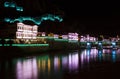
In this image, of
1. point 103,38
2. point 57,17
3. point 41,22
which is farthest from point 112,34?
point 41,22

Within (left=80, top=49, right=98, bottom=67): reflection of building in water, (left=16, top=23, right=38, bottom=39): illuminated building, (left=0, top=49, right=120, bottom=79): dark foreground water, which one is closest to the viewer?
(left=0, top=49, right=120, bottom=79): dark foreground water

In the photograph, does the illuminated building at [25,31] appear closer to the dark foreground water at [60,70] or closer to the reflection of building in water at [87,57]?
the reflection of building in water at [87,57]

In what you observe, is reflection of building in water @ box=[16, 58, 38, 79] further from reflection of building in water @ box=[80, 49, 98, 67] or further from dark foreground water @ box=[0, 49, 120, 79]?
reflection of building in water @ box=[80, 49, 98, 67]

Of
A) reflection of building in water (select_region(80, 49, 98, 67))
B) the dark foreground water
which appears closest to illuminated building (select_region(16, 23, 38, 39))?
reflection of building in water (select_region(80, 49, 98, 67))

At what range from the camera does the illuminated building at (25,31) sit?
234 feet

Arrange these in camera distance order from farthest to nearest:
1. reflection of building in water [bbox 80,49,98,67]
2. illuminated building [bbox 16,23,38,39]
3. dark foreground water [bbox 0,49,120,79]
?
illuminated building [bbox 16,23,38,39], reflection of building in water [bbox 80,49,98,67], dark foreground water [bbox 0,49,120,79]

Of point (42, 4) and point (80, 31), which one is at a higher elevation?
point (42, 4)

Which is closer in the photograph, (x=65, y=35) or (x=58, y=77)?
(x=58, y=77)

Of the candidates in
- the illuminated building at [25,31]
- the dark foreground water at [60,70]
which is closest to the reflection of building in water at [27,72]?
the dark foreground water at [60,70]

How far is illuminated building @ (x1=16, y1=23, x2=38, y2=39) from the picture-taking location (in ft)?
234

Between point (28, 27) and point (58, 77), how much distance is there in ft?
205

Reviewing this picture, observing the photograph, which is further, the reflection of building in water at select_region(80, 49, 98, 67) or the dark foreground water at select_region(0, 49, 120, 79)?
the reflection of building in water at select_region(80, 49, 98, 67)

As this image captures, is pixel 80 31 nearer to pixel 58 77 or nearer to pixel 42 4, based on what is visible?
pixel 42 4

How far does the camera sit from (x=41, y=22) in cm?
10188
